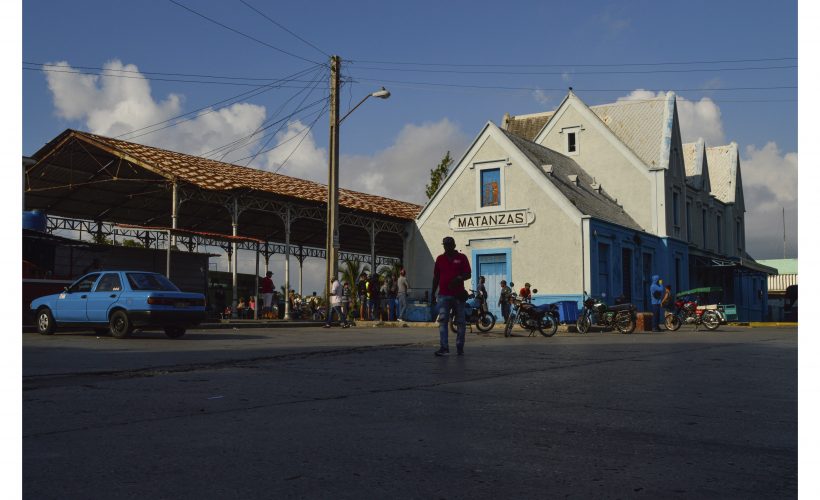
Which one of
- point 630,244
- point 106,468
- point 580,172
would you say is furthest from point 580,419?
point 580,172

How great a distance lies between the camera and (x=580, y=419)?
5676 millimetres

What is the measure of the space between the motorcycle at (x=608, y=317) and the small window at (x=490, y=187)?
8.50 m

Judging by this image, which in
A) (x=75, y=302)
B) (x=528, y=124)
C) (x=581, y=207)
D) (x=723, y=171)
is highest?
(x=528, y=124)

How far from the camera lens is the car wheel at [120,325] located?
15938 mm

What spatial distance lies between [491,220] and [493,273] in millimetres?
2186

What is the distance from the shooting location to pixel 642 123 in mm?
37406

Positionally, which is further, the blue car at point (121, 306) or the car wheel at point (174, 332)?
the car wheel at point (174, 332)

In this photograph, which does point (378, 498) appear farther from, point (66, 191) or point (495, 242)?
point (66, 191)

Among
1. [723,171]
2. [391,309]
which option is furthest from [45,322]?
[723,171]

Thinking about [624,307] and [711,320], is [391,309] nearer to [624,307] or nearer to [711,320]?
[624,307]

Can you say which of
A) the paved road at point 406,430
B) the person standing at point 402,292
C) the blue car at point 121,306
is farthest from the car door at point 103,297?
the person standing at point 402,292

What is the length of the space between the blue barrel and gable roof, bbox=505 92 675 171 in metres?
23.7

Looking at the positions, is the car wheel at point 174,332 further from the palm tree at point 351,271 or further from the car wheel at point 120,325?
the palm tree at point 351,271

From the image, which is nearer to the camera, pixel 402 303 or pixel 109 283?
pixel 109 283
